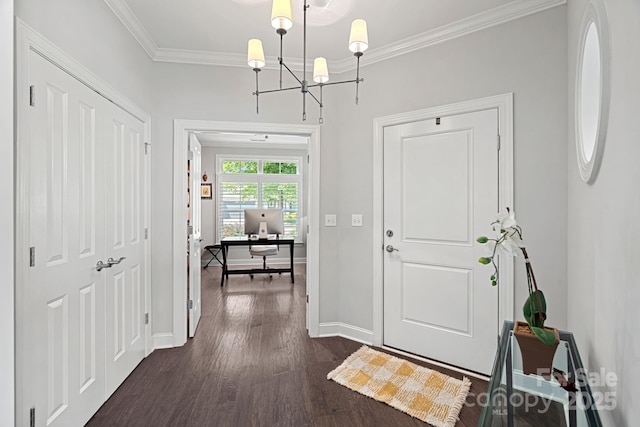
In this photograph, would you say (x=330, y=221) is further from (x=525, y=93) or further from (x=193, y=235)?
(x=525, y=93)

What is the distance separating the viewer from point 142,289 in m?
2.64

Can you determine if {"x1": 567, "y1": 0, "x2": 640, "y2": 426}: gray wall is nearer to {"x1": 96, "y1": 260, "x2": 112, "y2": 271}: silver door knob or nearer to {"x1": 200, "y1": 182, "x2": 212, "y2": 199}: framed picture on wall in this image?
{"x1": 96, "y1": 260, "x2": 112, "y2": 271}: silver door knob

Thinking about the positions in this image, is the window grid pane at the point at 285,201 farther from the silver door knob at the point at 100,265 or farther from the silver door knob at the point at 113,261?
the silver door knob at the point at 100,265

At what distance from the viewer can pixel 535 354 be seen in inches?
48.1

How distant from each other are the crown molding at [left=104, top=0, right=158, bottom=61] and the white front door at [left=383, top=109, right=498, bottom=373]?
2.24 meters

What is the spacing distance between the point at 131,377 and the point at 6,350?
51.2 inches

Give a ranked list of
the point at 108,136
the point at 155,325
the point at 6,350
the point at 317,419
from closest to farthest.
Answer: the point at 6,350 < the point at 317,419 < the point at 108,136 < the point at 155,325

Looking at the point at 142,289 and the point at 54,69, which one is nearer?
the point at 54,69

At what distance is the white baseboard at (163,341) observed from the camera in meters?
2.86

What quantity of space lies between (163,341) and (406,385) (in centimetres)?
217

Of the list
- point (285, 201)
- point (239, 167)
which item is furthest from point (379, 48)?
point (239, 167)

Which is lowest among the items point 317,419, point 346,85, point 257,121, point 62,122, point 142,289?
point 317,419

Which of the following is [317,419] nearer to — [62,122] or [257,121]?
[62,122]

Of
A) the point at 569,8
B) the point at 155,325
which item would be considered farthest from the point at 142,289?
the point at 569,8
